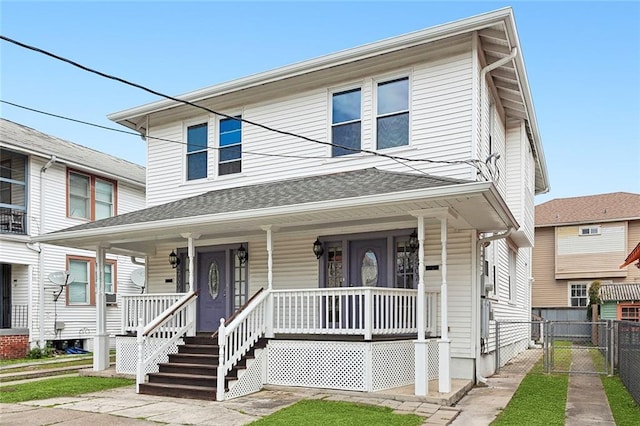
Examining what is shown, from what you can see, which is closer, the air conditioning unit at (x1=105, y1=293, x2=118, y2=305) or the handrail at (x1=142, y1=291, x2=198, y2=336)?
the handrail at (x1=142, y1=291, x2=198, y2=336)

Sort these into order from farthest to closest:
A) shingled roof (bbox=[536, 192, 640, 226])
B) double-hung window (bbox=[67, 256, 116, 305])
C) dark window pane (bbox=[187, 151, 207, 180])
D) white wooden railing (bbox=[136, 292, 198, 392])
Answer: shingled roof (bbox=[536, 192, 640, 226]) → double-hung window (bbox=[67, 256, 116, 305]) → dark window pane (bbox=[187, 151, 207, 180]) → white wooden railing (bbox=[136, 292, 198, 392])

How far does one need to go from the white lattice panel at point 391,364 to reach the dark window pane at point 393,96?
4458 millimetres

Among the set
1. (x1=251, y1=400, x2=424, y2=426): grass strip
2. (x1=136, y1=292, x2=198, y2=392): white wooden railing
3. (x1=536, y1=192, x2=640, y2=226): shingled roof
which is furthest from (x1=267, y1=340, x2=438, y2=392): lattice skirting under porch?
(x1=536, y1=192, x2=640, y2=226): shingled roof

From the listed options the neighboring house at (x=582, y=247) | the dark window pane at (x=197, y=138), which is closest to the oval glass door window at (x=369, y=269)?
the dark window pane at (x=197, y=138)

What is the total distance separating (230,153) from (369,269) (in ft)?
14.6

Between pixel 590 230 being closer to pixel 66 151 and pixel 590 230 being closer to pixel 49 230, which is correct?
pixel 66 151

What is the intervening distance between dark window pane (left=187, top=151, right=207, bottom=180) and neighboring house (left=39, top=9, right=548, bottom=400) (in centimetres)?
5

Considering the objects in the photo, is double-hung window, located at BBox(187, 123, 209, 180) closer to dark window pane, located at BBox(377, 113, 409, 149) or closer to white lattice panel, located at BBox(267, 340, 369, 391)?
dark window pane, located at BBox(377, 113, 409, 149)

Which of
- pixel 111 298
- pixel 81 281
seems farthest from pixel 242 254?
pixel 111 298

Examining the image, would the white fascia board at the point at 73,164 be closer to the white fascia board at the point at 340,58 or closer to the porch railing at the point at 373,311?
the white fascia board at the point at 340,58

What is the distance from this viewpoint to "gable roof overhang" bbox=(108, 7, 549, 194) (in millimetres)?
9633

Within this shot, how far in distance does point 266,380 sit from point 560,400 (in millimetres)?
4740

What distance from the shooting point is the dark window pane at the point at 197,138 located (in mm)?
13258

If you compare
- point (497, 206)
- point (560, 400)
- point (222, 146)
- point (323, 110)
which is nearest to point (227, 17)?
point (222, 146)
